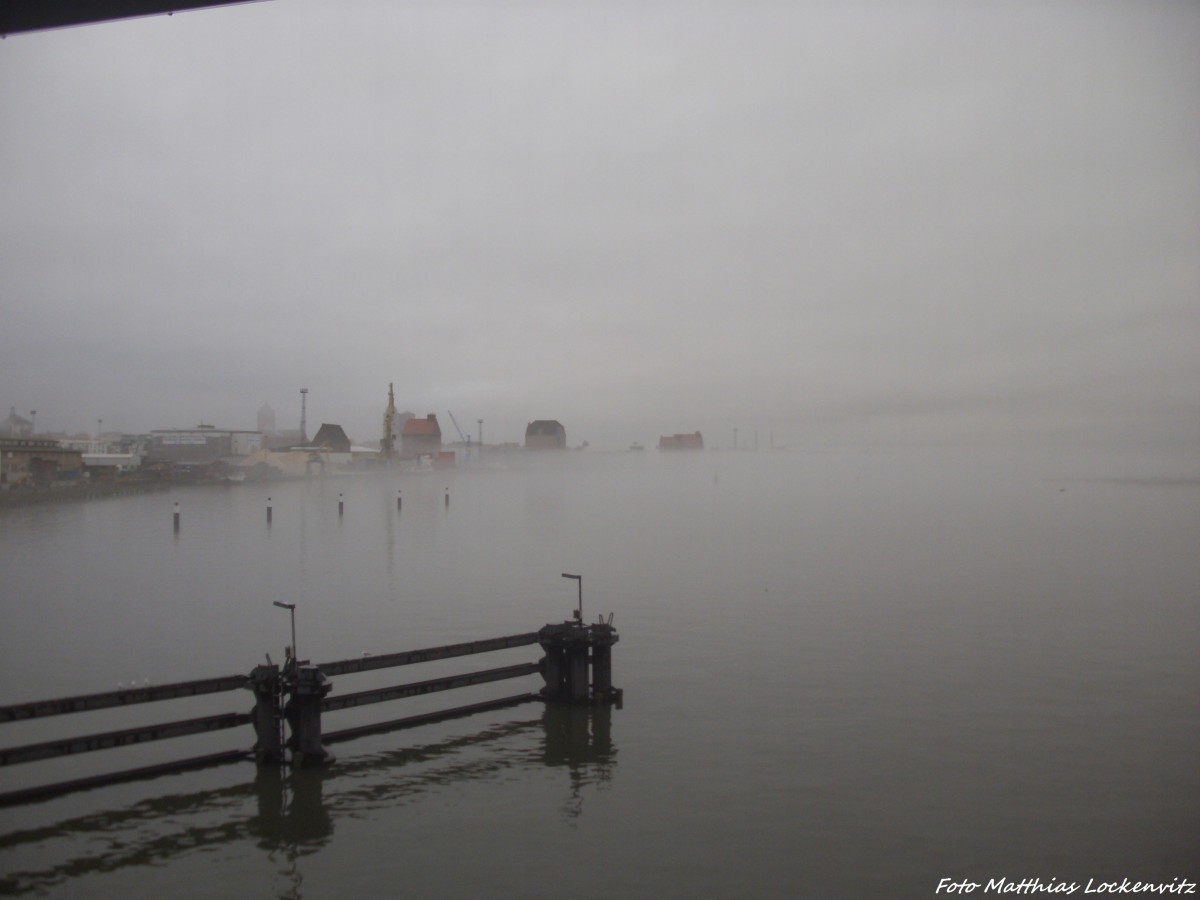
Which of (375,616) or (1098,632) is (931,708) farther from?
(375,616)

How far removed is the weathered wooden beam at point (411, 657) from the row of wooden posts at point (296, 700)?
2 centimetres

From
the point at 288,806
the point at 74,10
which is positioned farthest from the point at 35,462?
the point at 74,10

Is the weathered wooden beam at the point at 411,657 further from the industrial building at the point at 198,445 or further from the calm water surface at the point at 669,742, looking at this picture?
the industrial building at the point at 198,445

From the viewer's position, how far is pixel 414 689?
1462 centimetres

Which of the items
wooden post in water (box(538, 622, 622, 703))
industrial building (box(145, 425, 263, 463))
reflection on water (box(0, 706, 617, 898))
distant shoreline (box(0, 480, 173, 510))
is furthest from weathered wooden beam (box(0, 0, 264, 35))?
industrial building (box(145, 425, 263, 463))

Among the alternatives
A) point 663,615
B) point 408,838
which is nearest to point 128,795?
point 408,838

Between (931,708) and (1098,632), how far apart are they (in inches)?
484

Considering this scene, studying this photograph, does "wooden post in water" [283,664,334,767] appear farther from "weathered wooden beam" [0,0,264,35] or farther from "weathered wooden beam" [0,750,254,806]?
"weathered wooden beam" [0,0,264,35]

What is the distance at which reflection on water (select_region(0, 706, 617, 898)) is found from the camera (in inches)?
408

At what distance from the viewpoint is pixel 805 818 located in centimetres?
1186

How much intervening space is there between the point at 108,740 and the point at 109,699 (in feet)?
1.84

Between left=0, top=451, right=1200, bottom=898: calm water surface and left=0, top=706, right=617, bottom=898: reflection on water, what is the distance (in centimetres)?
5

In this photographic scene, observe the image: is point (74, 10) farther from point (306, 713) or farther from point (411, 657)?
point (411, 657)

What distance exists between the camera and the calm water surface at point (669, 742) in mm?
10570
